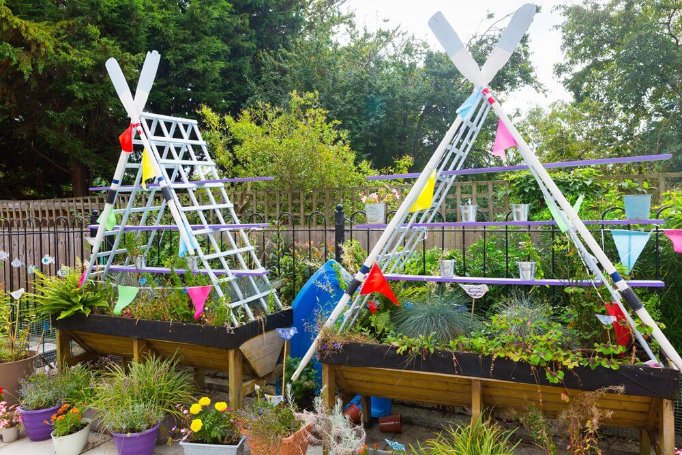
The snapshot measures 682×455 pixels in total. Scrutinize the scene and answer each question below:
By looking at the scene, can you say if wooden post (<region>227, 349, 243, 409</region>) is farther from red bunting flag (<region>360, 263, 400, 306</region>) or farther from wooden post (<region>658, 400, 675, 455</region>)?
wooden post (<region>658, 400, 675, 455</region>)

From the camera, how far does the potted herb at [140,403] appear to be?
311cm

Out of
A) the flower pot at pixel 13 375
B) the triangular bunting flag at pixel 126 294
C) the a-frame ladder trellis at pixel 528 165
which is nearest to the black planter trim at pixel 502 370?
the a-frame ladder trellis at pixel 528 165

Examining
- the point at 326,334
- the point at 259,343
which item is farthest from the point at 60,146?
the point at 326,334

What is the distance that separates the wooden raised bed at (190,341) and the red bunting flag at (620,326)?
219 centimetres

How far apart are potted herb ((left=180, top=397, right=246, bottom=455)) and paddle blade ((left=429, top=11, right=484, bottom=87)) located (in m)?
2.45

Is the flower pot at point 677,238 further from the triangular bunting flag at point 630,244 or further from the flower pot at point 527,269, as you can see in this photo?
the flower pot at point 527,269

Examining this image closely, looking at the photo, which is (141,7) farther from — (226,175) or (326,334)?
(326,334)

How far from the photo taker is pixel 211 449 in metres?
2.93

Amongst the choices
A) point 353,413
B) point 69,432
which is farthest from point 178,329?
point 353,413

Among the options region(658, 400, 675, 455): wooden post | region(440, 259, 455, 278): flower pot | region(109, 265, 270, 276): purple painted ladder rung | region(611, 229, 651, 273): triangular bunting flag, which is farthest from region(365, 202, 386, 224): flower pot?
region(658, 400, 675, 455): wooden post

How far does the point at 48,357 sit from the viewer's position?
186 inches

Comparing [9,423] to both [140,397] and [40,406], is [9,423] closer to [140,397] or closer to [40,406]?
[40,406]

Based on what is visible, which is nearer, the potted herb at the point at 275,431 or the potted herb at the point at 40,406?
the potted herb at the point at 275,431

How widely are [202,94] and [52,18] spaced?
9.94 feet
